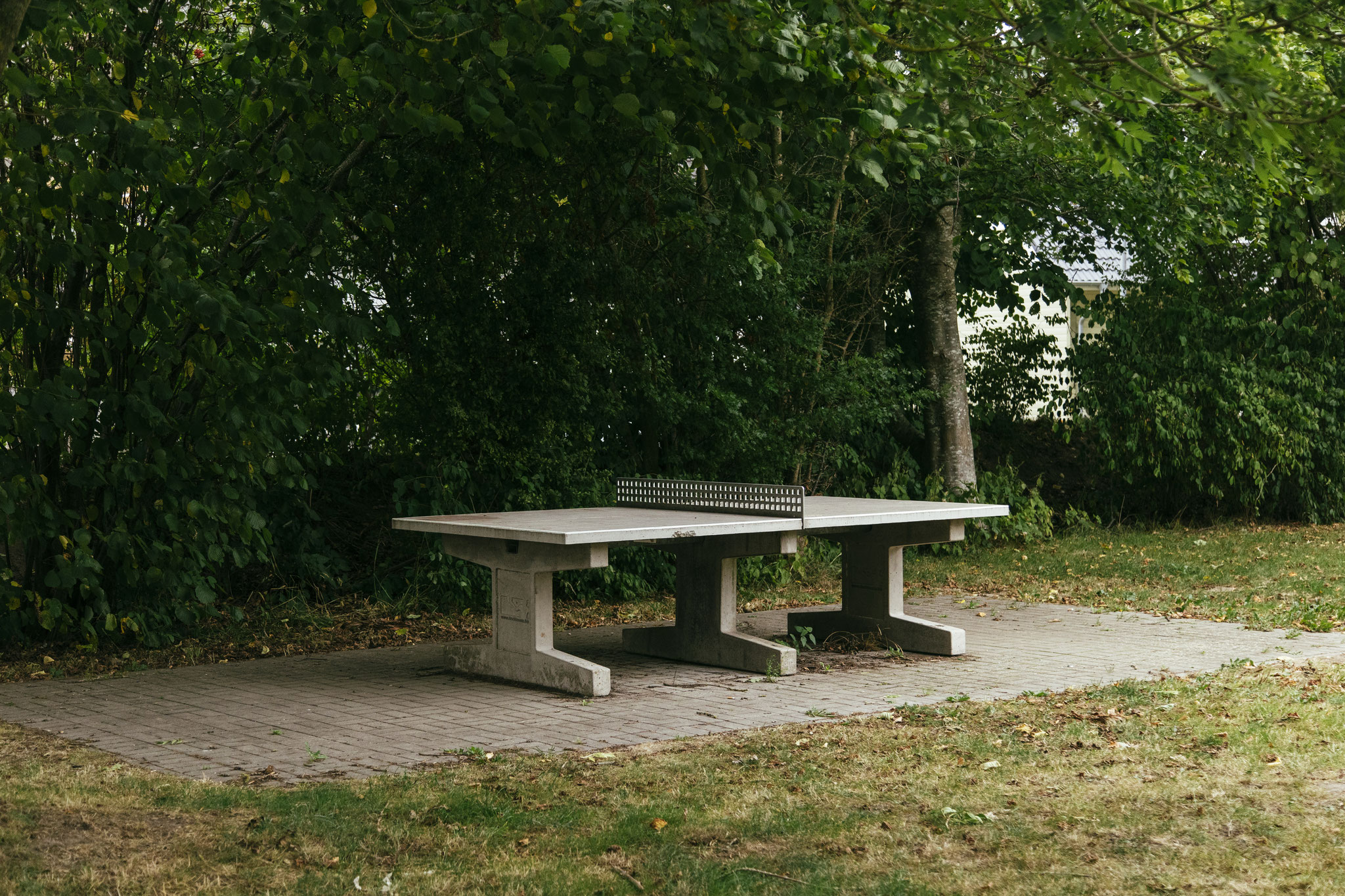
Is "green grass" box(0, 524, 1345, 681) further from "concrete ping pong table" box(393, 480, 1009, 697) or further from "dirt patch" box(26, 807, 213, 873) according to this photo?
"dirt patch" box(26, 807, 213, 873)

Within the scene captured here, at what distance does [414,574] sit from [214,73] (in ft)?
14.2

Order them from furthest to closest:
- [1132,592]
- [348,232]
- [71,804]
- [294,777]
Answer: [1132,592] < [348,232] < [294,777] < [71,804]

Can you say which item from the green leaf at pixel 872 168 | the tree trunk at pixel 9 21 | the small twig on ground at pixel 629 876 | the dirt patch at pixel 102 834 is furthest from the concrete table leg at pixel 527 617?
the tree trunk at pixel 9 21

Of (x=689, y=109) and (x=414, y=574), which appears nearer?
(x=689, y=109)

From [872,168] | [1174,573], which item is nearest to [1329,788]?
[872,168]

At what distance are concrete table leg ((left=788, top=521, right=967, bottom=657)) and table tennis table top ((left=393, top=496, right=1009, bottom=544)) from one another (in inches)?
7.7

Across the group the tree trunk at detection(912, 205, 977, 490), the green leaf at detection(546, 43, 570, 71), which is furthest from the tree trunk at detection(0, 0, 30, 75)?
the tree trunk at detection(912, 205, 977, 490)

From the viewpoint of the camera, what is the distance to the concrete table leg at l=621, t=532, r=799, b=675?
8.10 m

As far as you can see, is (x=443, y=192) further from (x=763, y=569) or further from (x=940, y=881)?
(x=940, y=881)

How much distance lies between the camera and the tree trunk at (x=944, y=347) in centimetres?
1575

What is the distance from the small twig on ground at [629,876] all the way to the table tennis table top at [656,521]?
2.78m

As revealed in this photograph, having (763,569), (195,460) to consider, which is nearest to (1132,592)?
(763,569)

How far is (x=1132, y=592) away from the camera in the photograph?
11906mm

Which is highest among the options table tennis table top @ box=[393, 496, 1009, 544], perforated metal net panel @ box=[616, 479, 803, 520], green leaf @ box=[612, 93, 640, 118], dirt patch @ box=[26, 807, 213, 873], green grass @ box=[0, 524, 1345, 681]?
green leaf @ box=[612, 93, 640, 118]
